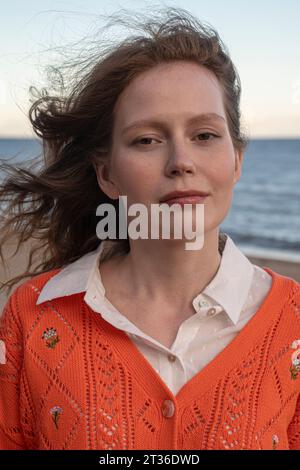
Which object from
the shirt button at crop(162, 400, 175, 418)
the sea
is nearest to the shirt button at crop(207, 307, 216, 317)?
the shirt button at crop(162, 400, 175, 418)

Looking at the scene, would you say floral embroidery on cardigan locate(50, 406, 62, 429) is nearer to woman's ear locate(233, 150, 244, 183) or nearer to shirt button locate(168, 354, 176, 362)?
shirt button locate(168, 354, 176, 362)

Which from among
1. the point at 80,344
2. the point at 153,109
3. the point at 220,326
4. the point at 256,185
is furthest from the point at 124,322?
the point at 256,185

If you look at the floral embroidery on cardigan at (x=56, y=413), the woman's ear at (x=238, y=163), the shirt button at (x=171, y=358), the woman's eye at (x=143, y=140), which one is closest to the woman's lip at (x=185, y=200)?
the woman's eye at (x=143, y=140)

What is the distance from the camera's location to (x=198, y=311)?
73.9 inches

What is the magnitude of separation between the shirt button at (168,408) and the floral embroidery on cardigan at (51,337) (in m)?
0.37

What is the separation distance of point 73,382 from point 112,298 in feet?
0.93

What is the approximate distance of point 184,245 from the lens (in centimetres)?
189

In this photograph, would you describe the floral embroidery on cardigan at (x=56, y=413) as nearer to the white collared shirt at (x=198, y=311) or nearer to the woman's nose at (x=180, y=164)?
the white collared shirt at (x=198, y=311)

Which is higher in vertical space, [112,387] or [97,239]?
[97,239]

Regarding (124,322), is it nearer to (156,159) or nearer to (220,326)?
(220,326)

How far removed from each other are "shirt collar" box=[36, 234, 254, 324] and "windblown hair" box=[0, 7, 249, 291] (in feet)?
0.71

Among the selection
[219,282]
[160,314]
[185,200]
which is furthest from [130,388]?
[185,200]

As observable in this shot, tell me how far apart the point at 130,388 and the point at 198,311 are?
0.93 feet

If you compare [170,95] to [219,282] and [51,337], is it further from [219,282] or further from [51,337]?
[51,337]
